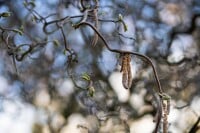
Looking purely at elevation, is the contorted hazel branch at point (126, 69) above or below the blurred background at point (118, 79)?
above

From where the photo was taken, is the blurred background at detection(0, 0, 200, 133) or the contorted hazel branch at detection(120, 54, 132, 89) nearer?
the contorted hazel branch at detection(120, 54, 132, 89)

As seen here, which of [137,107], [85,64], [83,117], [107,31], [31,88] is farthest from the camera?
[137,107]

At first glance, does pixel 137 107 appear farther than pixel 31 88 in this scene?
Yes

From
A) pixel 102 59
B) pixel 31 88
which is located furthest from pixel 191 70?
pixel 31 88

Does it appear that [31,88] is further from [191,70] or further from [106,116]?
[191,70]

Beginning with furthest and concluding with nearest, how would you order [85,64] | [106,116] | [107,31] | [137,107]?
[137,107]
[85,64]
[106,116]
[107,31]

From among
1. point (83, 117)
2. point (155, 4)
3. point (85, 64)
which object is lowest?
point (83, 117)

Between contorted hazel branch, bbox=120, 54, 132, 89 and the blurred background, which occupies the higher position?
contorted hazel branch, bbox=120, 54, 132, 89

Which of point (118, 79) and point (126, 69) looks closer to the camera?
point (126, 69)

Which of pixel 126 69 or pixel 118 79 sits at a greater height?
pixel 126 69

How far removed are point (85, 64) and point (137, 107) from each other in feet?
5.62

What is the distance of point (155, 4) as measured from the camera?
22.8 ft

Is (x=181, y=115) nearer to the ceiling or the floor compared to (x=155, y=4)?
nearer to the floor

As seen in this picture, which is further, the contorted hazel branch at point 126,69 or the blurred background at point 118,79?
the blurred background at point 118,79
